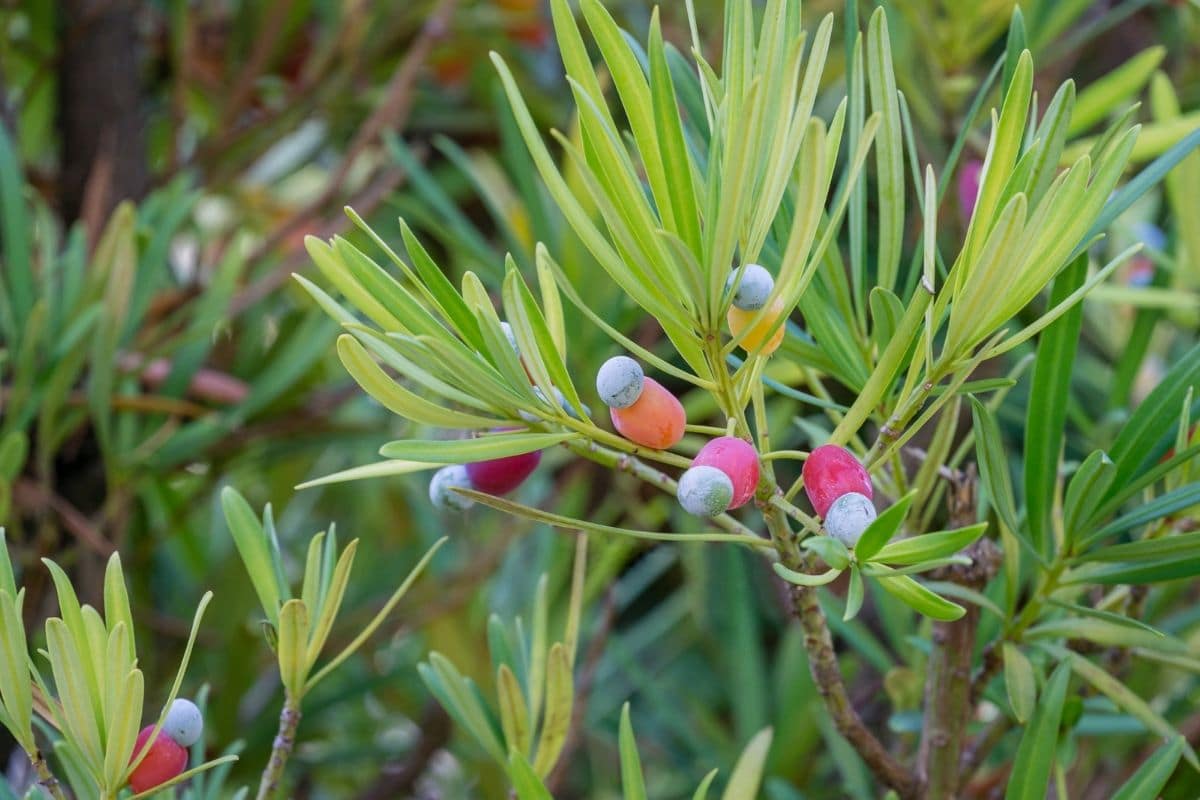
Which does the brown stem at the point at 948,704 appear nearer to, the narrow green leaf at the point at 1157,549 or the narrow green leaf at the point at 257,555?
the narrow green leaf at the point at 1157,549

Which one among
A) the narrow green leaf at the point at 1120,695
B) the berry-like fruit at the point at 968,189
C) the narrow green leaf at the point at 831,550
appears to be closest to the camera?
the narrow green leaf at the point at 831,550

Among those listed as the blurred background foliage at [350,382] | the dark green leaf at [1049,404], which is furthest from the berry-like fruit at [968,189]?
the dark green leaf at [1049,404]

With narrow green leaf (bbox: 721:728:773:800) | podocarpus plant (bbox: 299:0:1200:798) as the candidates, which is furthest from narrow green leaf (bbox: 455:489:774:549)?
narrow green leaf (bbox: 721:728:773:800)

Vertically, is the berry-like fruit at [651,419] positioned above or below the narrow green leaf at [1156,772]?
above

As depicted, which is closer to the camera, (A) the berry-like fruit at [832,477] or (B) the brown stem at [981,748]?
(A) the berry-like fruit at [832,477]

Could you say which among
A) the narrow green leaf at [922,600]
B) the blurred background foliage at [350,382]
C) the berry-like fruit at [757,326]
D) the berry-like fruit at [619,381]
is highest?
the berry-like fruit at [757,326]

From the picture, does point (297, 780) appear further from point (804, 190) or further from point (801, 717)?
point (804, 190)
